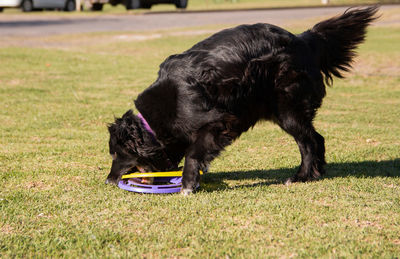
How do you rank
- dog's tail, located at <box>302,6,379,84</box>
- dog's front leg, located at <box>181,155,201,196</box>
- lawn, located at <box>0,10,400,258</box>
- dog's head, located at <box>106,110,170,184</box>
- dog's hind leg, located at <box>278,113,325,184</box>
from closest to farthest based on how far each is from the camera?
1. lawn, located at <box>0,10,400,258</box>
2. dog's front leg, located at <box>181,155,201,196</box>
3. dog's head, located at <box>106,110,170,184</box>
4. dog's hind leg, located at <box>278,113,325,184</box>
5. dog's tail, located at <box>302,6,379,84</box>

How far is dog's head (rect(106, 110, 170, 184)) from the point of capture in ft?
17.1

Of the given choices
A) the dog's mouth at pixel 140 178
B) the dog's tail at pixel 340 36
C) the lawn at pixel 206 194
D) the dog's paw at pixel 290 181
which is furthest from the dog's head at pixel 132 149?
the dog's tail at pixel 340 36

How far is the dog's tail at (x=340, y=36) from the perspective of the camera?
19.0 ft

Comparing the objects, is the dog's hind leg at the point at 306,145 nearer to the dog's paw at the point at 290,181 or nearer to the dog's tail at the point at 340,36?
the dog's paw at the point at 290,181

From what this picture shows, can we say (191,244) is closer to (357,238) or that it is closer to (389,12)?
(357,238)

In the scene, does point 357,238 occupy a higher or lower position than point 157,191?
higher

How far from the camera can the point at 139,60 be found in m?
15.9

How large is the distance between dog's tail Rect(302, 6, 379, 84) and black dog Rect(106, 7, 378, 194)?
0.26 meters

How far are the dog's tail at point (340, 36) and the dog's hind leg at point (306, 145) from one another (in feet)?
2.63

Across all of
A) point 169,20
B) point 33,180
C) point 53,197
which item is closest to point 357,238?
point 53,197

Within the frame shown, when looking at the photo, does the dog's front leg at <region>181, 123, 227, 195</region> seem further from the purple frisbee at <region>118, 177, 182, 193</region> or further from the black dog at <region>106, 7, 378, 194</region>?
the purple frisbee at <region>118, 177, 182, 193</region>

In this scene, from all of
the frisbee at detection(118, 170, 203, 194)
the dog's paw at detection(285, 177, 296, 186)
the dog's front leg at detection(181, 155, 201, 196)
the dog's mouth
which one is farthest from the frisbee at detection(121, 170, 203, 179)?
the dog's paw at detection(285, 177, 296, 186)

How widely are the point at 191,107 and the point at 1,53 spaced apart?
41.7ft

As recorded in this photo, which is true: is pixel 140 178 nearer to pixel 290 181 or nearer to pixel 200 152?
pixel 200 152
